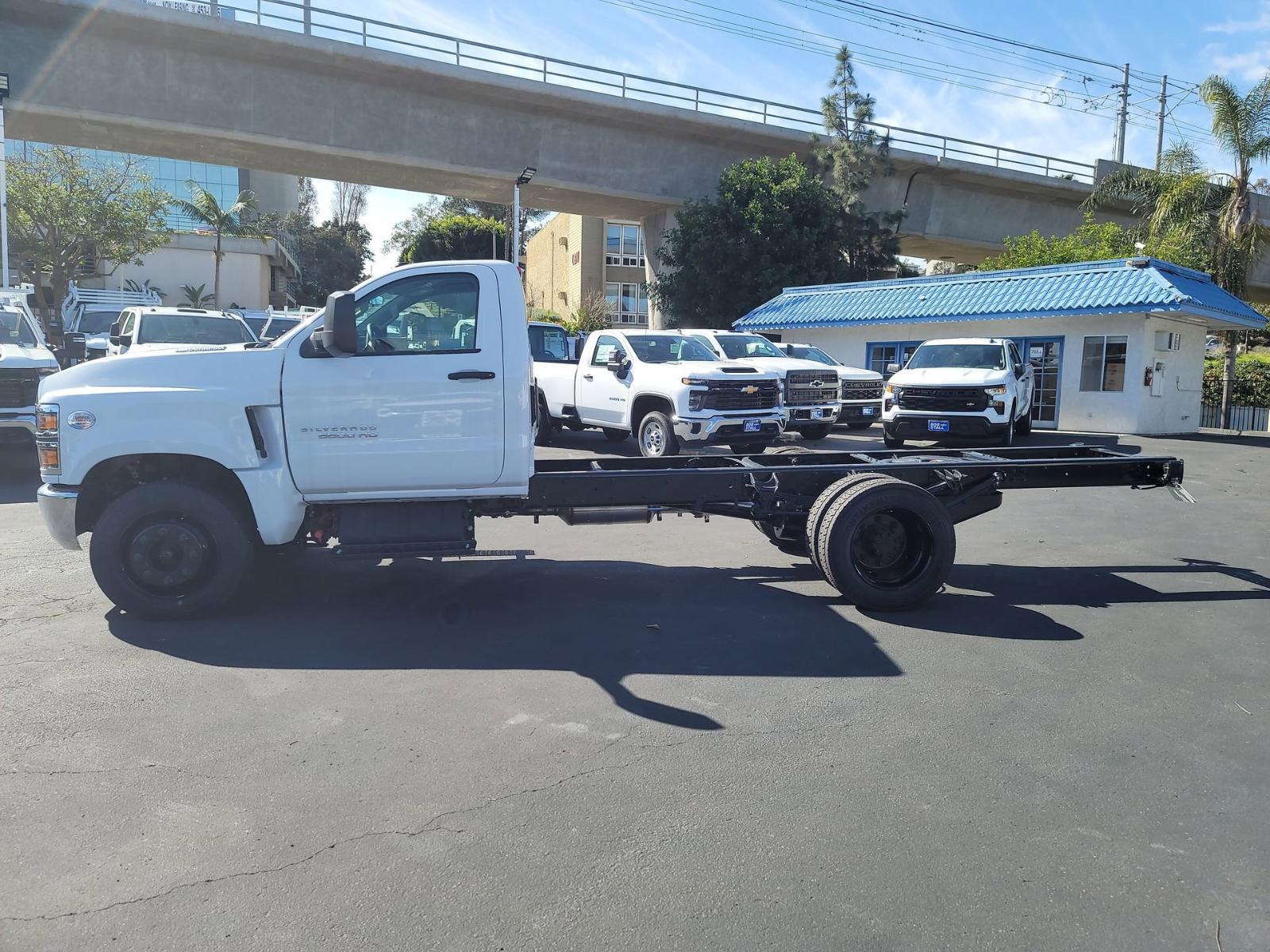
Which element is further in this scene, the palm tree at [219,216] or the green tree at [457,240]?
the green tree at [457,240]

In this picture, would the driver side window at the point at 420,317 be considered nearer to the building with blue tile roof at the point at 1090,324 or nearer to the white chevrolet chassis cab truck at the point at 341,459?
the white chevrolet chassis cab truck at the point at 341,459

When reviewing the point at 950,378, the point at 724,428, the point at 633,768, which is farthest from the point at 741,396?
the point at 633,768

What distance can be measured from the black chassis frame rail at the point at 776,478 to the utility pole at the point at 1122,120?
151 feet

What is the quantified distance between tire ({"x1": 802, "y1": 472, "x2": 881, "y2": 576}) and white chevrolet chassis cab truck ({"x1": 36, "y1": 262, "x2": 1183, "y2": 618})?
53 mm

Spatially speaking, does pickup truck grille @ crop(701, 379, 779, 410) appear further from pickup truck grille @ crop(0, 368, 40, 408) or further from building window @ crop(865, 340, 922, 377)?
building window @ crop(865, 340, 922, 377)

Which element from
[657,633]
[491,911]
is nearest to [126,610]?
[657,633]

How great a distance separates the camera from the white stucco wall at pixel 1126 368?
74.9ft

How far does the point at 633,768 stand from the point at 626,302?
161 ft

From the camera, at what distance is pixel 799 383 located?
17234 millimetres

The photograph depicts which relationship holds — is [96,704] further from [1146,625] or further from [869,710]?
[1146,625]

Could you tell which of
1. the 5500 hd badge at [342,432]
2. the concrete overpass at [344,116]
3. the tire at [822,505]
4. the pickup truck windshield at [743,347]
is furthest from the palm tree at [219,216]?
the tire at [822,505]

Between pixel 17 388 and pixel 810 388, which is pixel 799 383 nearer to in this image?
pixel 810 388

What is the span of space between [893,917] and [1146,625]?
422 centimetres

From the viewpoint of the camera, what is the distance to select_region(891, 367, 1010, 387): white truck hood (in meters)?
17.4
